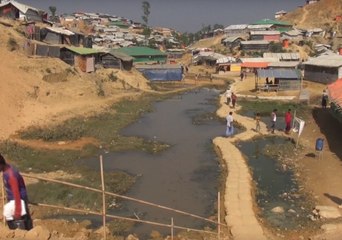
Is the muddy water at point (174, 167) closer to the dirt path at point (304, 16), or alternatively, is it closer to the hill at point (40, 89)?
the hill at point (40, 89)

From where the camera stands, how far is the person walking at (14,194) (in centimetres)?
819

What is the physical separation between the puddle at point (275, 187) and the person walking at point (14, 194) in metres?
9.80

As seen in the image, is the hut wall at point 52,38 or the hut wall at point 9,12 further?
the hut wall at point 9,12

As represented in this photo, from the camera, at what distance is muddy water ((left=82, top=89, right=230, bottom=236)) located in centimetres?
1723

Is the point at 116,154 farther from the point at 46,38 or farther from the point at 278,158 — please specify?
the point at 46,38

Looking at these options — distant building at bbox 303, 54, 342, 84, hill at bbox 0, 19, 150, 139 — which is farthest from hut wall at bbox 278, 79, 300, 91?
hill at bbox 0, 19, 150, 139

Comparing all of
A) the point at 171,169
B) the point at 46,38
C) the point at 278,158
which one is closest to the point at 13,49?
the point at 46,38

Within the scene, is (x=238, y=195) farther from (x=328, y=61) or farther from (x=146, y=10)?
(x=146, y=10)

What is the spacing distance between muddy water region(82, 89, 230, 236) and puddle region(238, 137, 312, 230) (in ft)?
6.67

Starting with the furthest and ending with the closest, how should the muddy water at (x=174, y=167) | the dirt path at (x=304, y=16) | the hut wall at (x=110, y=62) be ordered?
the dirt path at (x=304, y=16) → the hut wall at (x=110, y=62) → the muddy water at (x=174, y=167)

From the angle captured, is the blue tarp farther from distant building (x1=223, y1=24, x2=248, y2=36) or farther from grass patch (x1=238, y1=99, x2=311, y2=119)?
distant building (x1=223, y1=24, x2=248, y2=36)

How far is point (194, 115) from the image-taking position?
123 ft

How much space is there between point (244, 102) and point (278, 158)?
18.8 m

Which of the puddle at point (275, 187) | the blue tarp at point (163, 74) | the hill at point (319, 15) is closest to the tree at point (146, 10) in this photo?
the hill at point (319, 15)
